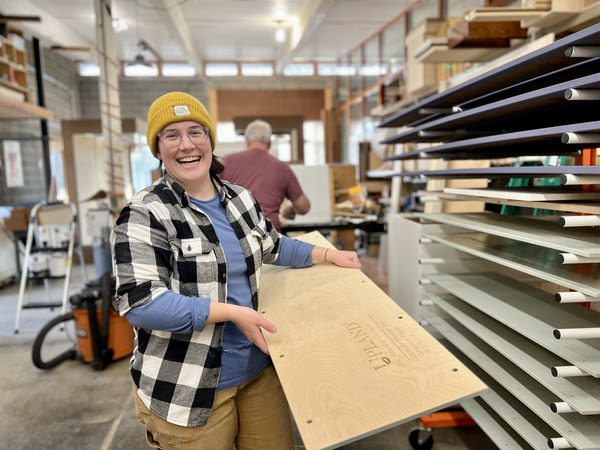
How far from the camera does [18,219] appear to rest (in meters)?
5.59

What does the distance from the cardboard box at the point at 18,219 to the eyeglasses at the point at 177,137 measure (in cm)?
537

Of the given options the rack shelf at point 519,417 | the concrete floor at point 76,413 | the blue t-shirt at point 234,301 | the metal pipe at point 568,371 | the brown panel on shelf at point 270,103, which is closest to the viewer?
the metal pipe at point 568,371

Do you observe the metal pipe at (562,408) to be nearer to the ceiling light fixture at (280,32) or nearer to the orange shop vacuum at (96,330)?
the orange shop vacuum at (96,330)

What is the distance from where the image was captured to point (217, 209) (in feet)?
4.51

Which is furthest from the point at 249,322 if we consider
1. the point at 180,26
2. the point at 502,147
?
the point at 180,26

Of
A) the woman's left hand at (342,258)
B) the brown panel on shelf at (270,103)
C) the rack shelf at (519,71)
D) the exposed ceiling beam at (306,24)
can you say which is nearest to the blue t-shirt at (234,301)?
the woman's left hand at (342,258)

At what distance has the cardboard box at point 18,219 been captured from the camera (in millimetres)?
5555

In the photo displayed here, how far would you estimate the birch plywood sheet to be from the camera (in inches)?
37.9

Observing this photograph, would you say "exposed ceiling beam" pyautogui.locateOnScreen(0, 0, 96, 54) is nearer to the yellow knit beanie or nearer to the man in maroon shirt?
the man in maroon shirt

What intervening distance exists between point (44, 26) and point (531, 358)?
9.43 m

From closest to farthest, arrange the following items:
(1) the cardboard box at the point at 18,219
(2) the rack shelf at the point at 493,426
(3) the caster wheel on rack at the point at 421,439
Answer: (2) the rack shelf at the point at 493,426 → (3) the caster wheel on rack at the point at 421,439 → (1) the cardboard box at the point at 18,219

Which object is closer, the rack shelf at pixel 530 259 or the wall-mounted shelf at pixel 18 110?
the rack shelf at pixel 530 259

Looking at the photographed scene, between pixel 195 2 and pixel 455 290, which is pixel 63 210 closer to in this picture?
pixel 455 290

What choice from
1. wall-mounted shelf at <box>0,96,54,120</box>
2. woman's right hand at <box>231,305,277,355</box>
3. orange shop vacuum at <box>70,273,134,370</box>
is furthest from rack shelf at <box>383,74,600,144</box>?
wall-mounted shelf at <box>0,96,54,120</box>
